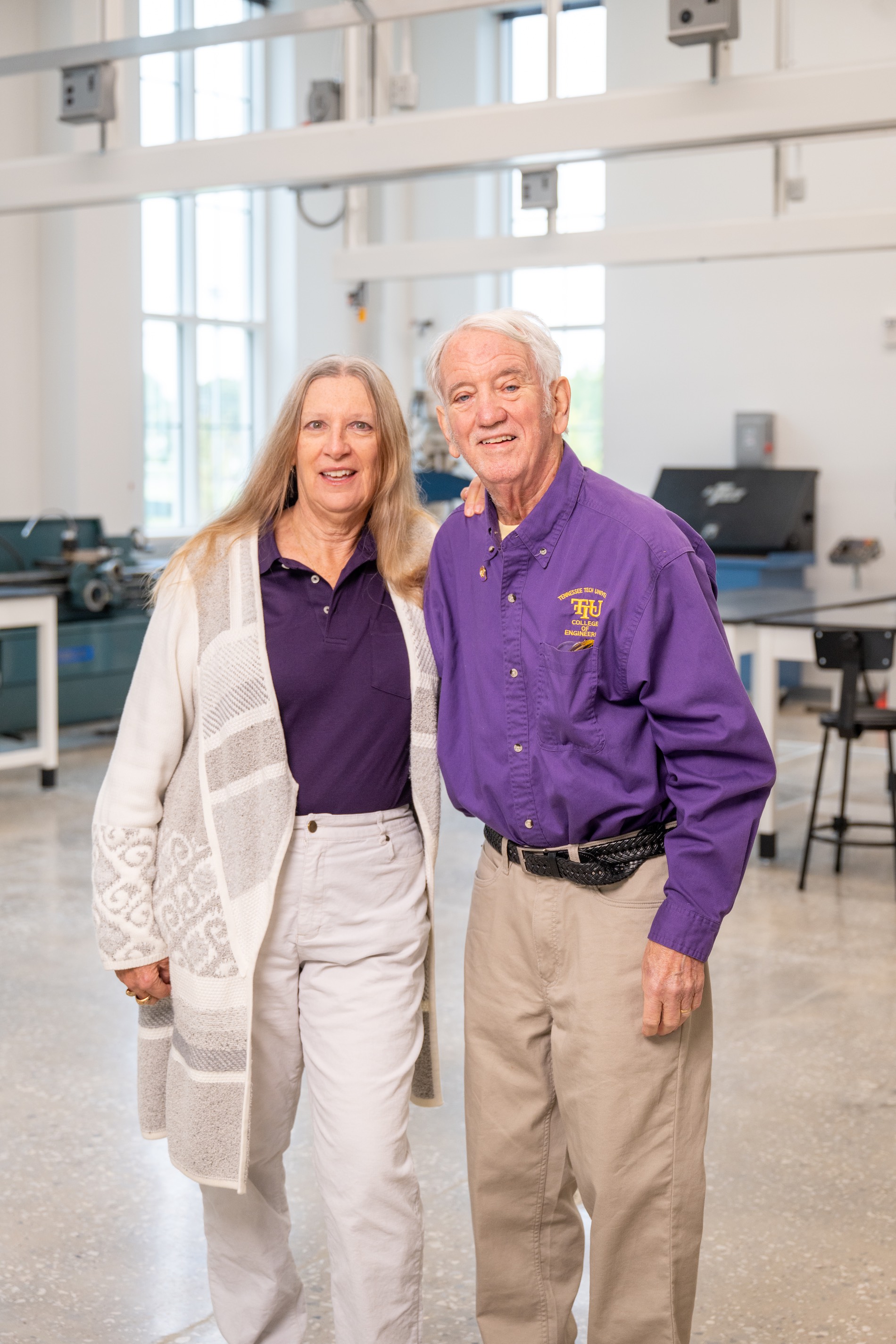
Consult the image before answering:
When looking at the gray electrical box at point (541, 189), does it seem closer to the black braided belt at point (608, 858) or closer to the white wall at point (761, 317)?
the white wall at point (761, 317)

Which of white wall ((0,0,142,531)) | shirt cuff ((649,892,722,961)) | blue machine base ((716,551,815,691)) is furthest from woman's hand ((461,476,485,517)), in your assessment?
white wall ((0,0,142,531))

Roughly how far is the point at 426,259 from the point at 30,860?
335 centimetres

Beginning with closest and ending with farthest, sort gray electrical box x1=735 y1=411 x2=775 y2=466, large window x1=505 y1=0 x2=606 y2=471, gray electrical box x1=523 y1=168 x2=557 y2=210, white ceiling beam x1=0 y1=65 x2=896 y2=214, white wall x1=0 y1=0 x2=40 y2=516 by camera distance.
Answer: white ceiling beam x1=0 y1=65 x2=896 y2=214 → gray electrical box x1=523 y1=168 x2=557 y2=210 → white wall x1=0 y1=0 x2=40 y2=516 → gray electrical box x1=735 y1=411 x2=775 y2=466 → large window x1=505 y1=0 x2=606 y2=471

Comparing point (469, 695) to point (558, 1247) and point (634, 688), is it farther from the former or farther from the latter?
point (558, 1247)

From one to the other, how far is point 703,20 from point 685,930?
9.99 ft

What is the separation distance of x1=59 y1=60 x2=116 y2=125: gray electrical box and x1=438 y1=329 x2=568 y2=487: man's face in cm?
362

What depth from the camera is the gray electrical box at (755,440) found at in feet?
33.3

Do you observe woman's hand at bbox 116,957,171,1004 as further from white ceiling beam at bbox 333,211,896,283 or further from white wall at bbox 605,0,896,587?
white wall at bbox 605,0,896,587

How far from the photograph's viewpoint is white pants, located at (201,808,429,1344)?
1887mm

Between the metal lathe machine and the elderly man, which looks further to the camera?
the metal lathe machine

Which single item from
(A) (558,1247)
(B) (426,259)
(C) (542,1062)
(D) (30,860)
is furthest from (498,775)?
(B) (426,259)

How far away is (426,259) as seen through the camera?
22.0 ft

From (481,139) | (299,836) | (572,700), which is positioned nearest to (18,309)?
(481,139)

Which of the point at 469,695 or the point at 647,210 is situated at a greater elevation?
the point at 647,210
